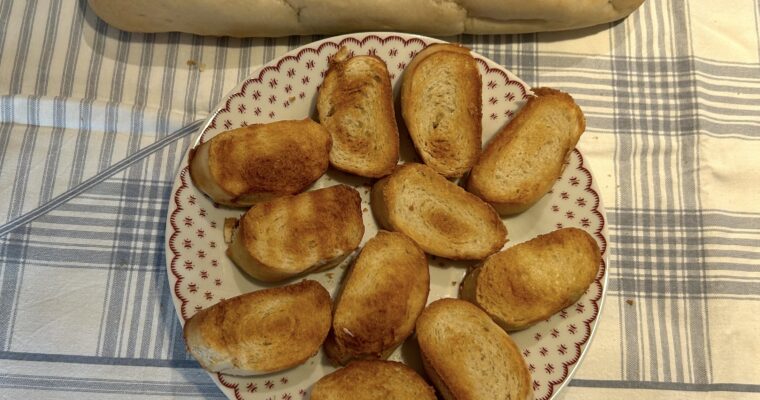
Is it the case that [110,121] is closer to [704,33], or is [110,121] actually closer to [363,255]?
[363,255]

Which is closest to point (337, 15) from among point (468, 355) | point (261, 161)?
point (261, 161)

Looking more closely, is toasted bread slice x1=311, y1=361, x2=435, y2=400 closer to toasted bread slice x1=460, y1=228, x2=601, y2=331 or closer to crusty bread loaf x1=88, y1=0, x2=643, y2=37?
toasted bread slice x1=460, y1=228, x2=601, y2=331

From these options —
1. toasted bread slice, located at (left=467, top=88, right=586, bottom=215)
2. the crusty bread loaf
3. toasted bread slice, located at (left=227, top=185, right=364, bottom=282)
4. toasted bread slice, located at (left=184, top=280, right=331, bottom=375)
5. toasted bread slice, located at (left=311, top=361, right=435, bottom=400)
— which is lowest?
toasted bread slice, located at (left=311, top=361, right=435, bottom=400)

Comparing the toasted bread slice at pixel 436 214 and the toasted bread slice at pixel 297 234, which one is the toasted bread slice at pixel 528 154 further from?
the toasted bread slice at pixel 297 234

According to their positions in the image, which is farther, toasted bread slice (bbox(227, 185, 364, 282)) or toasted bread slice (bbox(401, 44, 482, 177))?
toasted bread slice (bbox(401, 44, 482, 177))

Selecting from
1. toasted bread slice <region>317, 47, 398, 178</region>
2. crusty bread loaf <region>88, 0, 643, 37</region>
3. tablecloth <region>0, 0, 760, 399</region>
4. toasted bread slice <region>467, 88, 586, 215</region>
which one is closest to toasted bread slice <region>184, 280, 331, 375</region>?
tablecloth <region>0, 0, 760, 399</region>

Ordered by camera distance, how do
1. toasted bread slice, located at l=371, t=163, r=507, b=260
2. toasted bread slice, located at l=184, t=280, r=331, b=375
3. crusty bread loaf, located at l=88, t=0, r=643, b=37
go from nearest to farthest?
toasted bread slice, located at l=184, t=280, r=331, b=375 → toasted bread slice, located at l=371, t=163, r=507, b=260 → crusty bread loaf, located at l=88, t=0, r=643, b=37

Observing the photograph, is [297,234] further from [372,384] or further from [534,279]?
[534,279]

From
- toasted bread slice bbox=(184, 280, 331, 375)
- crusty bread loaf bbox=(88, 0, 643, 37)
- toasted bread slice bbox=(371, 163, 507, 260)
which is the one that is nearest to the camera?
toasted bread slice bbox=(184, 280, 331, 375)
